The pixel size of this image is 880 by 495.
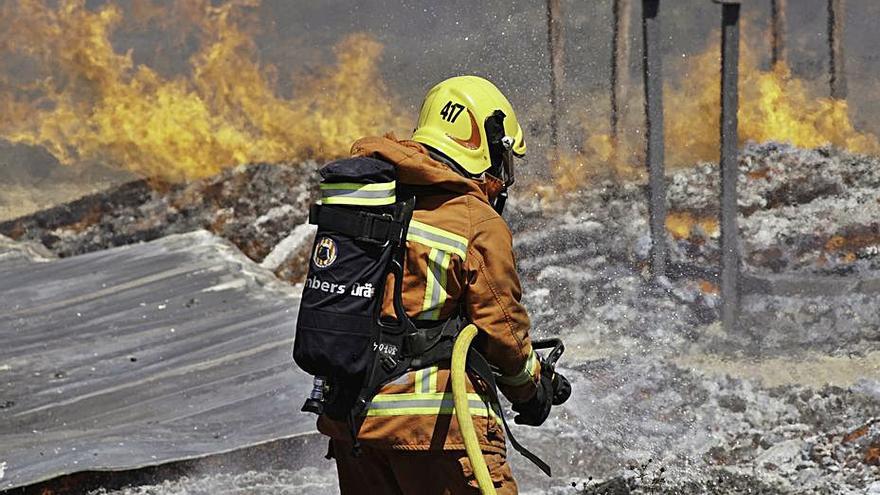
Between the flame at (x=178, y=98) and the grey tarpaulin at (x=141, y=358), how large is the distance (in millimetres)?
1138

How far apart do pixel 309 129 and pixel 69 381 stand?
4127 mm

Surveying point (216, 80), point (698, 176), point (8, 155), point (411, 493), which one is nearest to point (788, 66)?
point (698, 176)

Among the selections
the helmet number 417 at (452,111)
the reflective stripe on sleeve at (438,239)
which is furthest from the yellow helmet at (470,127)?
the reflective stripe on sleeve at (438,239)

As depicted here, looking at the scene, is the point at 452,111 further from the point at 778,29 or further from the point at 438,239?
the point at 778,29

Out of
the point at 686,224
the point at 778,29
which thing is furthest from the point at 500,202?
the point at 778,29

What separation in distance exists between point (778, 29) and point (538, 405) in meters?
7.16

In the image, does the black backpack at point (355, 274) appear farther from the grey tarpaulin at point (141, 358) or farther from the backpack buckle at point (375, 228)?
the grey tarpaulin at point (141, 358)

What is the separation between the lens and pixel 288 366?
275 inches

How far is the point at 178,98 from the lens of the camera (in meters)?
10.5

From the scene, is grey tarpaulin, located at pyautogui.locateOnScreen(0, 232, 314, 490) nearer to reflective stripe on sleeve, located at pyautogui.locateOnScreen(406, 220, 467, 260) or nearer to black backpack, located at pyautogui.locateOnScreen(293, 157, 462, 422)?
black backpack, located at pyautogui.locateOnScreen(293, 157, 462, 422)

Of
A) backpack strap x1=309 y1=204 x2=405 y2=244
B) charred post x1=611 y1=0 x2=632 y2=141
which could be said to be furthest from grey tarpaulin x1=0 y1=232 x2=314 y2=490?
charred post x1=611 y1=0 x2=632 y2=141

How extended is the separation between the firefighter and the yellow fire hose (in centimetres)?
8

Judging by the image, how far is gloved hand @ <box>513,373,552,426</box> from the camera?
11.3 ft

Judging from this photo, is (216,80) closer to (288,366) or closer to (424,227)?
(288,366)
